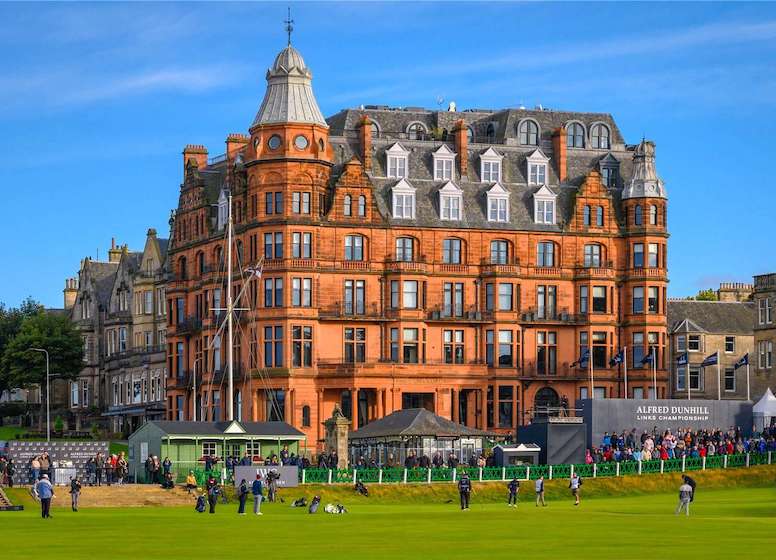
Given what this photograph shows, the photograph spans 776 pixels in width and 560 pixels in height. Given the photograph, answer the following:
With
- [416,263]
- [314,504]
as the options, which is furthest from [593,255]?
[314,504]

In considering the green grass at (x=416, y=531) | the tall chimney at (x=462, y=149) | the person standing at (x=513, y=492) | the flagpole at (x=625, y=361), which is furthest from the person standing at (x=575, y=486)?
the tall chimney at (x=462, y=149)

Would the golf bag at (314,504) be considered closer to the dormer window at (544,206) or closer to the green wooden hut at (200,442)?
the green wooden hut at (200,442)

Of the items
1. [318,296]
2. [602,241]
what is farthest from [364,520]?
[602,241]

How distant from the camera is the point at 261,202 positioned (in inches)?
4985

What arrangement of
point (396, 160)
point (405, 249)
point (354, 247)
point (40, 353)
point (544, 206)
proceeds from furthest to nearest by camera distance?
point (40, 353) → point (544, 206) → point (396, 160) → point (405, 249) → point (354, 247)

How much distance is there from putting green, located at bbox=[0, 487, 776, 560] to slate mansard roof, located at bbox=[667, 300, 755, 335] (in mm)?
60605

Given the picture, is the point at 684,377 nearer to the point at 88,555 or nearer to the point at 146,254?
the point at 146,254

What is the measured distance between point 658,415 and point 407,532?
47.3 meters

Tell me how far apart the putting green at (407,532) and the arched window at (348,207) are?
3832 cm

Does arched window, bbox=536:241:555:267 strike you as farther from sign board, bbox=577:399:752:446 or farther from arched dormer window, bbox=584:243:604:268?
sign board, bbox=577:399:752:446

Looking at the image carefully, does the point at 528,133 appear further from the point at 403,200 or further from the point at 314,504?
the point at 314,504

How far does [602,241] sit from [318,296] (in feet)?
72.5

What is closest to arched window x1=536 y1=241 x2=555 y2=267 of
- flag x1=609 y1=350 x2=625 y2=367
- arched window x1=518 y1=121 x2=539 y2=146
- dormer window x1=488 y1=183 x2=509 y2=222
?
dormer window x1=488 y1=183 x2=509 y2=222

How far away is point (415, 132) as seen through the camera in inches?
5389
